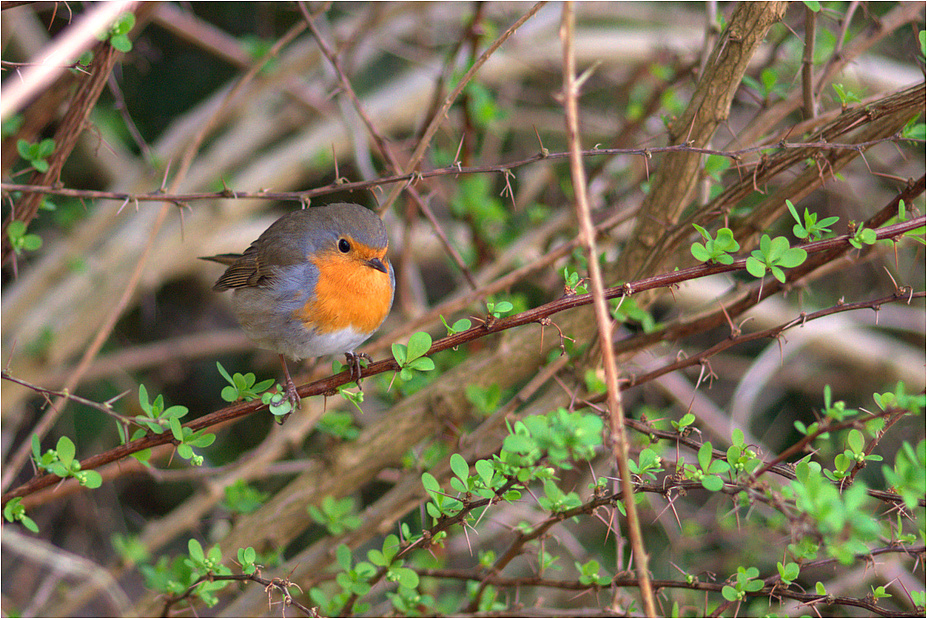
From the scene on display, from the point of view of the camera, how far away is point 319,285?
8.64 feet

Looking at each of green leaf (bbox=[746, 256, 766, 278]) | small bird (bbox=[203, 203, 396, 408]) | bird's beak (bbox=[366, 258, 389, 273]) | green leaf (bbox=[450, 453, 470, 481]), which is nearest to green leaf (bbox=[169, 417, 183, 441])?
green leaf (bbox=[450, 453, 470, 481])

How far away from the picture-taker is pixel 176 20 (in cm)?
398

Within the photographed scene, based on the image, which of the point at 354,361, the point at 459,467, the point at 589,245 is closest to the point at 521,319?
the point at 459,467

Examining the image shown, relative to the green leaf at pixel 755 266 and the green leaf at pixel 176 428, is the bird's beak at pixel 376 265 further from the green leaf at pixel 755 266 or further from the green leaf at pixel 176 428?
the green leaf at pixel 755 266

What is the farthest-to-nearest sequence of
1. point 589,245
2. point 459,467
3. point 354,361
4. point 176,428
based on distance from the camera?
point 354,361 → point 176,428 → point 459,467 → point 589,245

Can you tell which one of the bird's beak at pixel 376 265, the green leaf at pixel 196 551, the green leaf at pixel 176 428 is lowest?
the green leaf at pixel 196 551

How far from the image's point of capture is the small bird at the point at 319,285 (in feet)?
8.46

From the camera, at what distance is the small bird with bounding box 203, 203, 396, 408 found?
102 inches

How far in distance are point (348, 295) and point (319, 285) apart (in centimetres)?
11

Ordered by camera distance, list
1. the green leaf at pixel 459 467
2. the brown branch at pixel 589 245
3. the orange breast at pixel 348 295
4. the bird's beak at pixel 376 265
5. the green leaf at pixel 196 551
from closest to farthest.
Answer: the brown branch at pixel 589 245 < the green leaf at pixel 459 467 < the green leaf at pixel 196 551 < the orange breast at pixel 348 295 < the bird's beak at pixel 376 265

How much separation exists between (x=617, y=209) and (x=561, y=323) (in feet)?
2.84

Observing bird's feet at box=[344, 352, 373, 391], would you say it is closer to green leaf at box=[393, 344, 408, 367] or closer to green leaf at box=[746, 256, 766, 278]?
green leaf at box=[393, 344, 408, 367]

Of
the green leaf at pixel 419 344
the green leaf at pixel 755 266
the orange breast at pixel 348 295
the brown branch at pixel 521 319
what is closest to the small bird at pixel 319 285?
the orange breast at pixel 348 295

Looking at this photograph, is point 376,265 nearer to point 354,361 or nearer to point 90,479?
point 354,361
